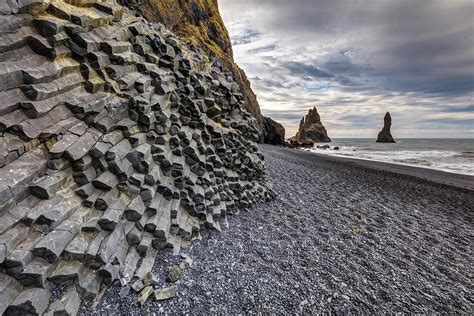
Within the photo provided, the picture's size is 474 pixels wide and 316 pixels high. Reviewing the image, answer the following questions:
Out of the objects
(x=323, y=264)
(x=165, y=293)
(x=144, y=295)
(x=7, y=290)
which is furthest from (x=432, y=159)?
(x=7, y=290)

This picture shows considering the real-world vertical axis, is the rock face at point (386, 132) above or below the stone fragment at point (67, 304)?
above

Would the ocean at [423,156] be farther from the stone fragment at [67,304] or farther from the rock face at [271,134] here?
the stone fragment at [67,304]

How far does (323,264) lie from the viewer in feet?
20.7

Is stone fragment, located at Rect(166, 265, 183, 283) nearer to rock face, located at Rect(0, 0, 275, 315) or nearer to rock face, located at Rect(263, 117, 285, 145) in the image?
rock face, located at Rect(0, 0, 275, 315)

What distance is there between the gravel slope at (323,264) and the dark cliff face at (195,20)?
19867 mm

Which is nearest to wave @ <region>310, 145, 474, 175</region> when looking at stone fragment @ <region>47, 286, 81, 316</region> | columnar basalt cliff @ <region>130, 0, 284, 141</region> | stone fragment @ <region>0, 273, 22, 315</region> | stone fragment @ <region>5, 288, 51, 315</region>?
columnar basalt cliff @ <region>130, 0, 284, 141</region>

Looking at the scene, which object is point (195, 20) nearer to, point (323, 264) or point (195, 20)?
point (195, 20)

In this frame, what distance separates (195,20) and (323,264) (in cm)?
3893

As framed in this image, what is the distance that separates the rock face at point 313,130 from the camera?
128 metres

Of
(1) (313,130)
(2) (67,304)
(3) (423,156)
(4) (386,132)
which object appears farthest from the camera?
(1) (313,130)

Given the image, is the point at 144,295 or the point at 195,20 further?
the point at 195,20

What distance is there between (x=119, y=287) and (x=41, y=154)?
3038mm

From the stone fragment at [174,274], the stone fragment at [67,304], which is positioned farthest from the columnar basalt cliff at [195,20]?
the stone fragment at [67,304]

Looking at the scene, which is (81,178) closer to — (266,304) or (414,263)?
(266,304)
